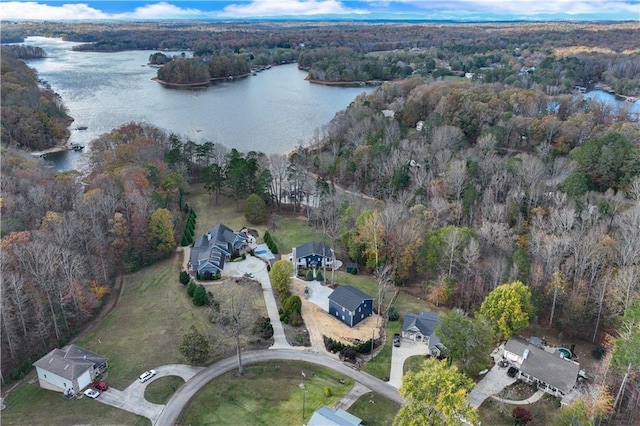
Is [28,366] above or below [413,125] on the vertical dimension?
below

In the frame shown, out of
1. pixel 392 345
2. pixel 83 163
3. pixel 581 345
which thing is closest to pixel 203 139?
pixel 83 163

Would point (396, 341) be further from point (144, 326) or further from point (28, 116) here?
point (28, 116)

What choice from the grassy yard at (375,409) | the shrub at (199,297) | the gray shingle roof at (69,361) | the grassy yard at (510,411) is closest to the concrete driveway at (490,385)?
the grassy yard at (510,411)

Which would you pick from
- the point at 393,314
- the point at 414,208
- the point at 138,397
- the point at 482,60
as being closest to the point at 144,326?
the point at 138,397

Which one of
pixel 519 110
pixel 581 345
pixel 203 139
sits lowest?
pixel 581 345

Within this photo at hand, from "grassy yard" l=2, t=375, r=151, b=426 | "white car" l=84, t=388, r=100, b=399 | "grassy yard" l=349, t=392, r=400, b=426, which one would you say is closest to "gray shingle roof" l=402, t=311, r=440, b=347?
"grassy yard" l=349, t=392, r=400, b=426

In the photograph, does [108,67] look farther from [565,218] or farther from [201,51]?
[565,218]
